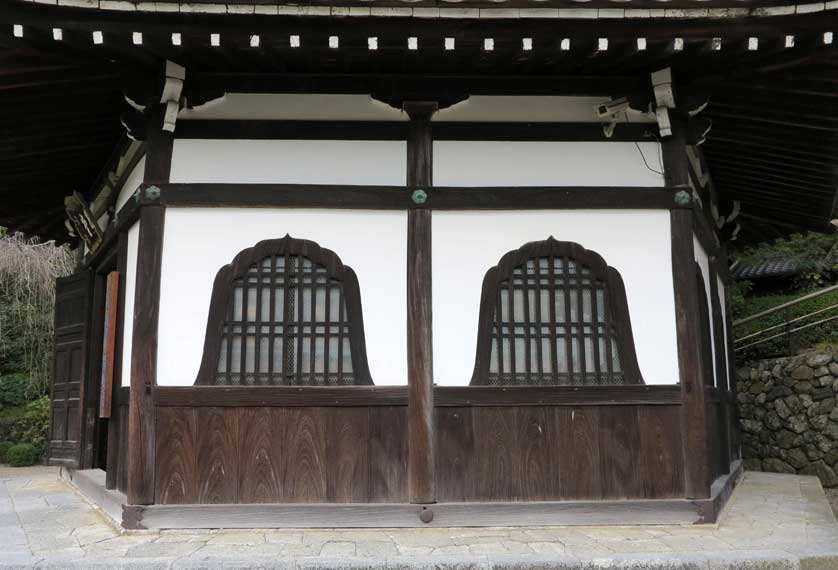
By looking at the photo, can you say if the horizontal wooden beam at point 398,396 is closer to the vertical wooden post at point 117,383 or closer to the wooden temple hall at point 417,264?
the wooden temple hall at point 417,264

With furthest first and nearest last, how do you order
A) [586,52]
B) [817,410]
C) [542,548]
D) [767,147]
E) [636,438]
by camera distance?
[817,410] → [767,147] → [636,438] → [586,52] → [542,548]

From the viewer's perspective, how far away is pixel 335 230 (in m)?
5.74

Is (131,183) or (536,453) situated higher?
(131,183)

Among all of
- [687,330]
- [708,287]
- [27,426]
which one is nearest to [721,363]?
[708,287]

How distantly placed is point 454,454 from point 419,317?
1090 mm

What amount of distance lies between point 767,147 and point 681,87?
1.81 meters

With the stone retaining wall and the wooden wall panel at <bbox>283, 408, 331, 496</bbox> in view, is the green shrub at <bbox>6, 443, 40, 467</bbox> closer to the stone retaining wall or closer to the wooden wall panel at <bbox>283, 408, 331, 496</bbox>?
the wooden wall panel at <bbox>283, 408, 331, 496</bbox>

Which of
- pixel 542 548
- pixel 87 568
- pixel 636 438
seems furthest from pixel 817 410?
pixel 87 568

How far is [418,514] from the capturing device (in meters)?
5.37

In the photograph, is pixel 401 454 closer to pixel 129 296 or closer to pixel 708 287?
pixel 129 296

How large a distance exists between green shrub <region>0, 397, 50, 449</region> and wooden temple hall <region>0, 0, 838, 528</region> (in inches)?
346

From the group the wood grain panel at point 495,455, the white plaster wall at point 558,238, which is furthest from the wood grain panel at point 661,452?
the wood grain panel at point 495,455

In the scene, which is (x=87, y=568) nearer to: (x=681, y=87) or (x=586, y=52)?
(x=586, y=52)

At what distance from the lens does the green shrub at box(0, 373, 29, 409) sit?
1479 centimetres
